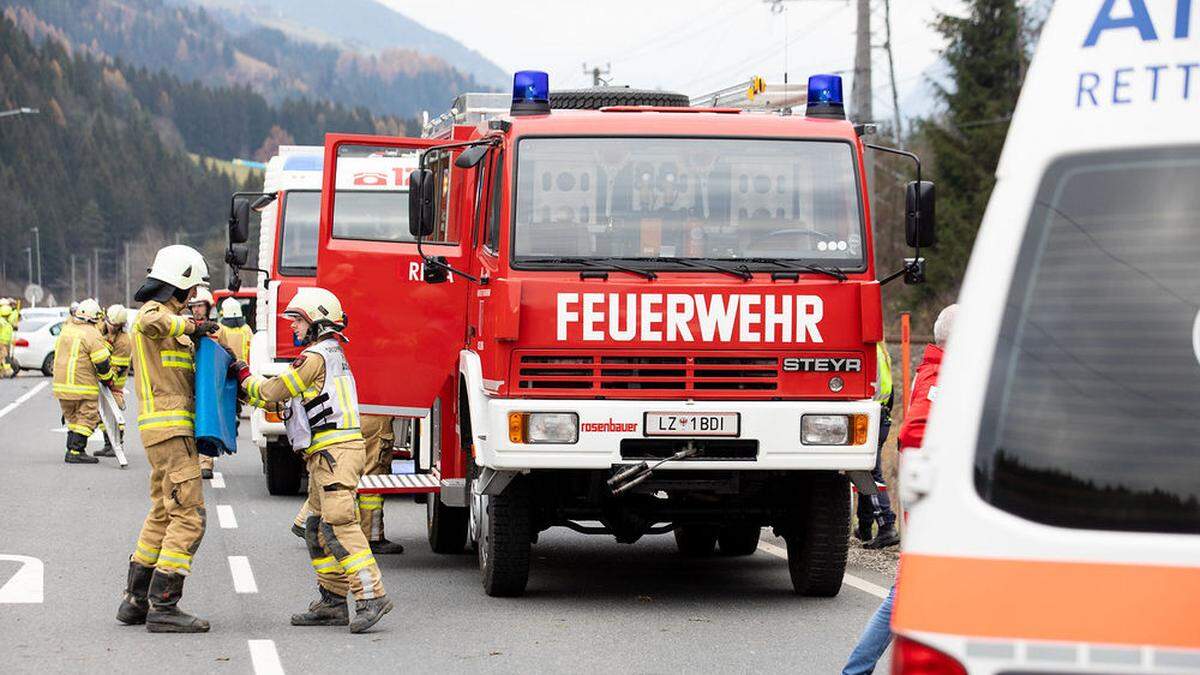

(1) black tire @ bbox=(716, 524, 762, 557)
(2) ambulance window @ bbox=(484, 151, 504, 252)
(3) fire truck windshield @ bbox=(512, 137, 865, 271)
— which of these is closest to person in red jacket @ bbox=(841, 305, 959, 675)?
(3) fire truck windshield @ bbox=(512, 137, 865, 271)

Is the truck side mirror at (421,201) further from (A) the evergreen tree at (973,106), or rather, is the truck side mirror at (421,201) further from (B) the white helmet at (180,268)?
(A) the evergreen tree at (973,106)

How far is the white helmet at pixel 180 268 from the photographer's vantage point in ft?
29.8

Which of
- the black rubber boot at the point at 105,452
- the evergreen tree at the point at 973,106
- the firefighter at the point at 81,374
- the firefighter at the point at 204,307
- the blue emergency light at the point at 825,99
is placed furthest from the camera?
the evergreen tree at the point at 973,106

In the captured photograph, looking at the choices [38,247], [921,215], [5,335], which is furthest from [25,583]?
[38,247]

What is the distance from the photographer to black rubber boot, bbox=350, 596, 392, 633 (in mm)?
9094

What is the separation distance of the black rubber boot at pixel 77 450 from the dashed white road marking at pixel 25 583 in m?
8.26

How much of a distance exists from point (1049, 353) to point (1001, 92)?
155 ft

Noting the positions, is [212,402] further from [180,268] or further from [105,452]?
[105,452]

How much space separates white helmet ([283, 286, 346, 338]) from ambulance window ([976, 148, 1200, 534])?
6213 mm

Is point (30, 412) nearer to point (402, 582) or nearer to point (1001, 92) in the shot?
point (402, 582)

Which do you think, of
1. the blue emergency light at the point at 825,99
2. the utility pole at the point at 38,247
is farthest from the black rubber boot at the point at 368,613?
the utility pole at the point at 38,247

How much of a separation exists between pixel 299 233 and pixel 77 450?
4752mm

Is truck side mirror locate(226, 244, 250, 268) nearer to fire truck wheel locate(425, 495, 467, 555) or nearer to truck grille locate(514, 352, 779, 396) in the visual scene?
fire truck wheel locate(425, 495, 467, 555)

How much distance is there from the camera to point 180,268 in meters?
9.14
